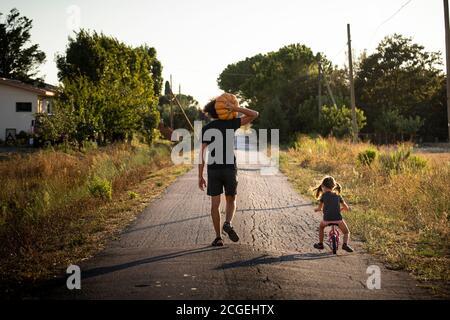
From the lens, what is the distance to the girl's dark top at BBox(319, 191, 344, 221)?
7117 millimetres

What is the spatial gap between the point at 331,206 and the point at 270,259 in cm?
123

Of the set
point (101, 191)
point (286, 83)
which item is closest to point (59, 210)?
point (101, 191)

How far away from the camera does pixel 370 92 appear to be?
64875mm

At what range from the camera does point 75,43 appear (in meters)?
40.8

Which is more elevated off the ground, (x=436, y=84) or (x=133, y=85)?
(x=436, y=84)

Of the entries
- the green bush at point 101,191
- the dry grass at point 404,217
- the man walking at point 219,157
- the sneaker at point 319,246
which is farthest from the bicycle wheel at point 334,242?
the green bush at point 101,191

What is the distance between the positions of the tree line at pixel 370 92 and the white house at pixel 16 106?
21681mm

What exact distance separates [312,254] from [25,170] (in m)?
14.3

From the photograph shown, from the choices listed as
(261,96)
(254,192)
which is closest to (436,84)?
(261,96)

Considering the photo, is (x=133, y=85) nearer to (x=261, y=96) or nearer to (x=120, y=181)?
(x=120, y=181)

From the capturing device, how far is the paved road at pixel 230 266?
202 inches

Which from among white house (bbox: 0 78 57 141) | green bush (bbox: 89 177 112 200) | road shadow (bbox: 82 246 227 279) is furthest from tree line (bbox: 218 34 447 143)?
road shadow (bbox: 82 246 227 279)

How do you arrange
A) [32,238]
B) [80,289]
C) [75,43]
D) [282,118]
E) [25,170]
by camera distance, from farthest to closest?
[282,118]
[75,43]
[25,170]
[32,238]
[80,289]

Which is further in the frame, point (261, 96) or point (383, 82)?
point (261, 96)
